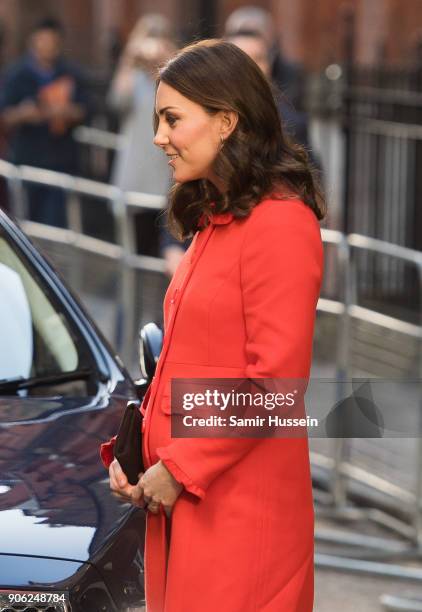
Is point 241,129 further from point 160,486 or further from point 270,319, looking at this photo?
point 160,486

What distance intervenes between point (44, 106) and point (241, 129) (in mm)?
8467

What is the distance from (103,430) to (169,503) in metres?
0.84

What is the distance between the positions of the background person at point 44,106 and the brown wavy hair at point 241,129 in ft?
27.4

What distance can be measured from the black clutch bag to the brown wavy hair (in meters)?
0.44

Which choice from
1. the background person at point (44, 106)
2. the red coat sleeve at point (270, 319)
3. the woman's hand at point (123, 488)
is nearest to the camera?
the red coat sleeve at point (270, 319)

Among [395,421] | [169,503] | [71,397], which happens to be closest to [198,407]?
[169,503]

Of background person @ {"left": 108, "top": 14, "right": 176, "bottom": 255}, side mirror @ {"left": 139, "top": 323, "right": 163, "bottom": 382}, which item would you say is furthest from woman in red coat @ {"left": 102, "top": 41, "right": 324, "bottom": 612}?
background person @ {"left": 108, "top": 14, "right": 176, "bottom": 255}

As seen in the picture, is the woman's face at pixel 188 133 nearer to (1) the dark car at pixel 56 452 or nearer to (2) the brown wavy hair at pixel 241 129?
(2) the brown wavy hair at pixel 241 129

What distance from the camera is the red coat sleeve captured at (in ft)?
9.83

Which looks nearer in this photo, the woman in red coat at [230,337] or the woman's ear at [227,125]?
the woman in red coat at [230,337]

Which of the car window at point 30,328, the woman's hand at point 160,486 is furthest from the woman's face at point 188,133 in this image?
the car window at point 30,328

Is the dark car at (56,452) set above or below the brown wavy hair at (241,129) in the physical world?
below

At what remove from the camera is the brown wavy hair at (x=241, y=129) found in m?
3.14

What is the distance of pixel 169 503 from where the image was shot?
3.08 metres
